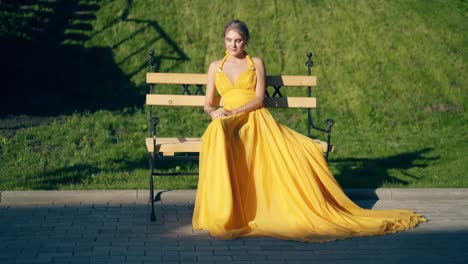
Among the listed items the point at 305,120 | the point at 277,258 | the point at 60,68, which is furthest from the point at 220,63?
the point at 60,68

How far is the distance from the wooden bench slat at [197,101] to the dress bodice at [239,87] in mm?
452

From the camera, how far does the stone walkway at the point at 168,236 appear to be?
5828 mm

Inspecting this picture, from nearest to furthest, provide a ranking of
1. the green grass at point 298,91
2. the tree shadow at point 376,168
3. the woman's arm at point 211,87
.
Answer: the woman's arm at point 211,87 → the tree shadow at point 376,168 → the green grass at point 298,91

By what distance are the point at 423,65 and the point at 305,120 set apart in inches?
137

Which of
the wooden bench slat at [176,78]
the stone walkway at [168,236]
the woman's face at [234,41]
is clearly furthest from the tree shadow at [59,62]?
the woman's face at [234,41]

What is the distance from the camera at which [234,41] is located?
743cm

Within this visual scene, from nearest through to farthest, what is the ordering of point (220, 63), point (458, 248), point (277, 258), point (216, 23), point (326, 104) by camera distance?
point (277, 258), point (458, 248), point (220, 63), point (326, 104), point (216, 23)

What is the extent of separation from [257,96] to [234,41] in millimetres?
582

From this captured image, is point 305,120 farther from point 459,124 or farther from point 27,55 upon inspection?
point 27,55

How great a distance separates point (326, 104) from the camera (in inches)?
533

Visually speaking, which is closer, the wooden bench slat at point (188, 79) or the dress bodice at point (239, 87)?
the dress bodice at point (239, 87)

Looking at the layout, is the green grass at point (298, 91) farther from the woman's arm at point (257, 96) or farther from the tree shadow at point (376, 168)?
the woman's arm at point (257, 96)

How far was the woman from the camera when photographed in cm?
656

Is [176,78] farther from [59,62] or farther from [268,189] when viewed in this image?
[59,62]
